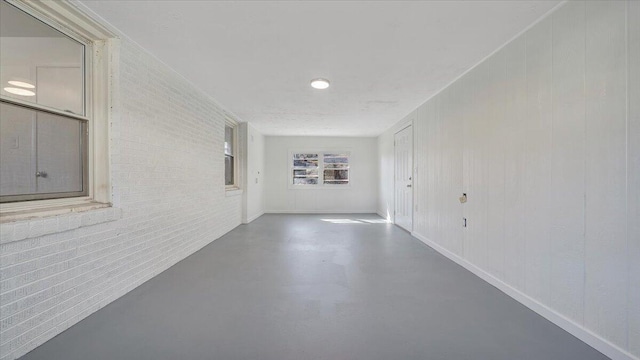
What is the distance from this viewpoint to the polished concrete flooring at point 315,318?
5.56 feet

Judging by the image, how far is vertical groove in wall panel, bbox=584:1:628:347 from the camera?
5.14 feet

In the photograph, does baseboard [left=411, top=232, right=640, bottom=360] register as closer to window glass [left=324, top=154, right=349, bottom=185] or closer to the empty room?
the empty room

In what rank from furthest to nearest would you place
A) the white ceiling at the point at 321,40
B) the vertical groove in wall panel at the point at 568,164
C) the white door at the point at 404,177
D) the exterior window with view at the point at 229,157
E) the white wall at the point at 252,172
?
the white wall at the point at 252,172 < the exterior window with view at the point at 229,157 < the white door at the point at 404,177 < the white ceiling at the point at 321,40 < the vertical groove in wall panel at the point at 568,164

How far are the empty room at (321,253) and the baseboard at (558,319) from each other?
0.01 metres

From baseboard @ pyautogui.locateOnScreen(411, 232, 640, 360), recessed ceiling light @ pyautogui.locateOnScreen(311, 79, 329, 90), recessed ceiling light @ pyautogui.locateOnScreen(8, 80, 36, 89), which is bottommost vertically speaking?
baseboard @ pyautogui.locateOnScreen(411, 232, 640, 360)

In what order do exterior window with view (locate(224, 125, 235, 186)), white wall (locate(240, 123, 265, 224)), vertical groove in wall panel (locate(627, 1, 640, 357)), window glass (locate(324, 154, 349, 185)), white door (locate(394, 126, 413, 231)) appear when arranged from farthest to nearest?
window glass (locate(324, 154, 349, 185)), white wall (locate(240, 123, 265, 224)), exterior window with view (locate(224, 125, 235, 186)), white door (locate(394, 126, 413, 231)), vertical groove in wall panel (locate(627, 1, 640, 357))

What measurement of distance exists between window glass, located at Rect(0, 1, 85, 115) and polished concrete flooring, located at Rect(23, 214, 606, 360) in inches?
64.4

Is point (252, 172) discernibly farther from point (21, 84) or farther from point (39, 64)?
point (21, 84)

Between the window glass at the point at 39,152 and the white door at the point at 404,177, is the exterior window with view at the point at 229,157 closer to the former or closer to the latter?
the window glass at the point at 39,152

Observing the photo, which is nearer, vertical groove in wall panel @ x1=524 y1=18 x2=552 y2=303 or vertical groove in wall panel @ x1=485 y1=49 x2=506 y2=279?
vertical groove in wall panel @ x1=524 y1=18 x2=552 y2=303

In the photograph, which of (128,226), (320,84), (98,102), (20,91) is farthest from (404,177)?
(20,91)

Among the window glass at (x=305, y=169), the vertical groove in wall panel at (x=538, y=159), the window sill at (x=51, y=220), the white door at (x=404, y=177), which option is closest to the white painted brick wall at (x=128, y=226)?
the window sill at (x=51, y=220)

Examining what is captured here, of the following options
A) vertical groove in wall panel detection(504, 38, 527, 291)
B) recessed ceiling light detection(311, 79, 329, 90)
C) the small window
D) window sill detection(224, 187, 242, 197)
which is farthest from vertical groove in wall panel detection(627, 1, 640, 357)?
the small window

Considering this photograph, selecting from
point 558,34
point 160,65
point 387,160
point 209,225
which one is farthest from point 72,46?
point 387,160
